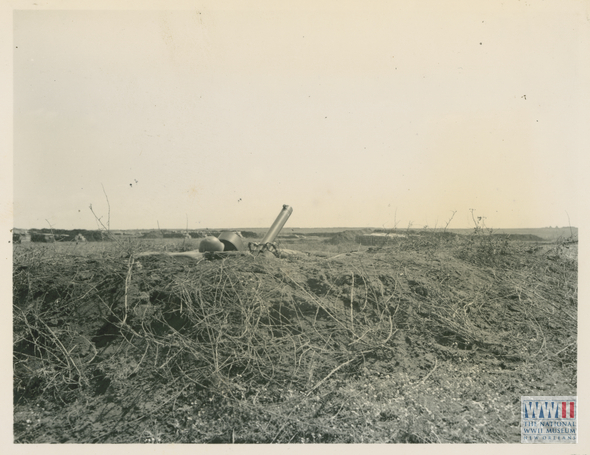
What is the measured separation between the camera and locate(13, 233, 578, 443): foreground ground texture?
382cm

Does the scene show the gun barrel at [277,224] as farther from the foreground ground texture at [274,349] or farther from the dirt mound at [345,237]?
the dirt mound at [345,237]

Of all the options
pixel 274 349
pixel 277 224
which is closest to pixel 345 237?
pixel 277 224

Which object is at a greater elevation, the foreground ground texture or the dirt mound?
the dirt mound

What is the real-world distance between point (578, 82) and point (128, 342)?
5.97 metres

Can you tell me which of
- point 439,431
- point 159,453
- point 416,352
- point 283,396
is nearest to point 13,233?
point 159,453

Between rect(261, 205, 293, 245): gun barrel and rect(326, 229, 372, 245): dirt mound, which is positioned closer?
rect(261, 205, 293, 245): gun barrel

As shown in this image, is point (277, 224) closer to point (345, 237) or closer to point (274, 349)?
point (274, 349)

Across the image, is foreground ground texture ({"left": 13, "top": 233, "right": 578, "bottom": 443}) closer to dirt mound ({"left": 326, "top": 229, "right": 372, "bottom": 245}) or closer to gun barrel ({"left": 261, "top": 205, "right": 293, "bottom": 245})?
gun barrel ({"left": 261, "top": 205, "right": 293, "bottom": 245})

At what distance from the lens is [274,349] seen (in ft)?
13.4

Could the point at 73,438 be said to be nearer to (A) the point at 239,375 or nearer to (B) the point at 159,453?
(B) the point at 159,453

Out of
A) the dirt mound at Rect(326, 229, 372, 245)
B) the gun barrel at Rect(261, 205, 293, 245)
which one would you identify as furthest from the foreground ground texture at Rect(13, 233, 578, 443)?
the dirt mound at Rect(326, 229, 372, 245)

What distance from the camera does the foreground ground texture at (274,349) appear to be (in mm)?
3816

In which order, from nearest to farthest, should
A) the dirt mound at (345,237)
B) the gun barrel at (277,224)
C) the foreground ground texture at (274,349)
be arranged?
1. the foreground ground texture at (274,349)
2. the gun barrel at (277,224)
3. the dirt mound at (345,237)

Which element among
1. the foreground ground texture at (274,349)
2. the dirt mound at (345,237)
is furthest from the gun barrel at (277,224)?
the dirt mound at (345,237)
